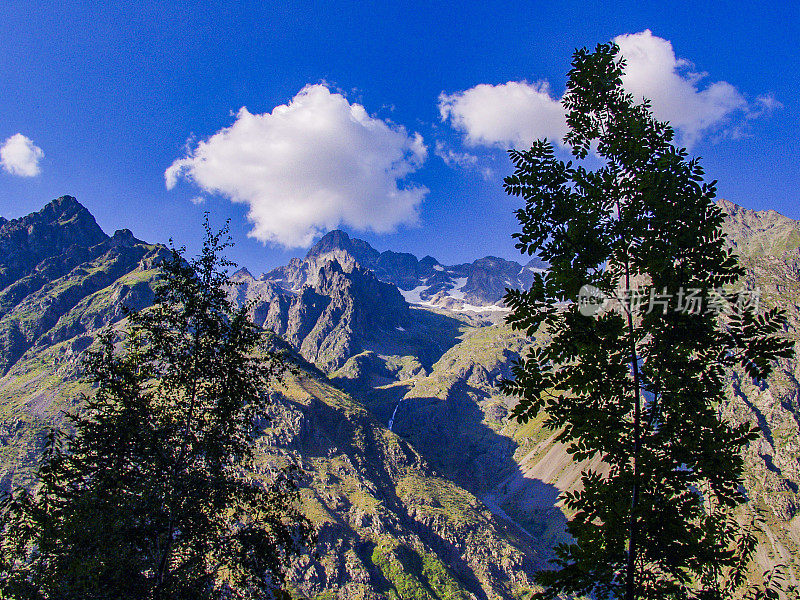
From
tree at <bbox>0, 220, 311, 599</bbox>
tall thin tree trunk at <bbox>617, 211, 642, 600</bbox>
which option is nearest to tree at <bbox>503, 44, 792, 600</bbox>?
tall thin tree trunk at <bbox>617, 211, 642, 600</bbox>

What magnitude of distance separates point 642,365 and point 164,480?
15766 millimetres

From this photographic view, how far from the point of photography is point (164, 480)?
14328 millimetres

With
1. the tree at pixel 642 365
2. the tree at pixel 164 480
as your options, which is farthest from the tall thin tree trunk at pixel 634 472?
the tree at pixel 164 480

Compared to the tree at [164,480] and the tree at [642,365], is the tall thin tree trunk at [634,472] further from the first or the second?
the tree at [164,480]

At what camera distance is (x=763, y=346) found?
7.17m

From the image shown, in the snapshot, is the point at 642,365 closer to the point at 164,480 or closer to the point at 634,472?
the point at 634,472

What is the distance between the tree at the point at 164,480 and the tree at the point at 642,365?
10414 mm

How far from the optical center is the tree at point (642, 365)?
24.6 feet

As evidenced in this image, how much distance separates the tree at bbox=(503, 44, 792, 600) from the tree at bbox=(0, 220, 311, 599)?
10.4 metres

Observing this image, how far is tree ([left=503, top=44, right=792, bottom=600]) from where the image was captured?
7.50 meters

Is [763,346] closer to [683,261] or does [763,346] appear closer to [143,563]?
[683,261]

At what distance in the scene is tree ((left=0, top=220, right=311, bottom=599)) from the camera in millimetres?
12766

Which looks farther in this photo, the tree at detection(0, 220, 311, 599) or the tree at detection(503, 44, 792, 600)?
the tree at detection(0, 220, 311, 599)

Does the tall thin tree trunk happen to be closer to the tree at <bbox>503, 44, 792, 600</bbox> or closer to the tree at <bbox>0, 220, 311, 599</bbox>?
the tree at <bbox>503, 44, 792, 600</bbox>
